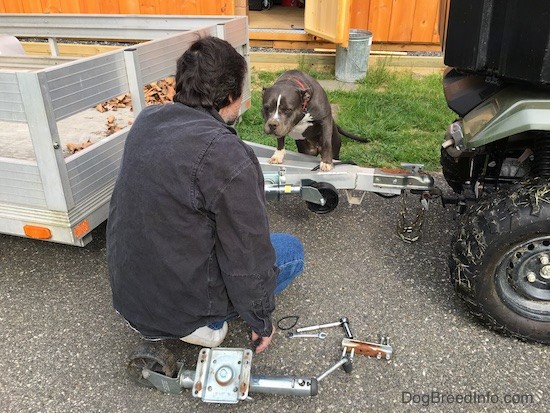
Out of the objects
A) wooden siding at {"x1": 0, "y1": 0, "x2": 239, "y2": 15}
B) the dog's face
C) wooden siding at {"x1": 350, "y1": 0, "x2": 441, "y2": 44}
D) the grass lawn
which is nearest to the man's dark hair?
the dog's face

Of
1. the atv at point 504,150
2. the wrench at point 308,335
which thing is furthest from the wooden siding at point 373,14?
the wrench at point 308,335

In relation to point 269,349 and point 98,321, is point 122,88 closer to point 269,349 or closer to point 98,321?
point 98,321

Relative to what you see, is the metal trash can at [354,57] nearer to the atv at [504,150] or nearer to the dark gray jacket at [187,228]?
the atv at [504,150]

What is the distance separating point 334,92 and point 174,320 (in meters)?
5.32

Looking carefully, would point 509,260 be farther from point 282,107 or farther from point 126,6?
point 126,6

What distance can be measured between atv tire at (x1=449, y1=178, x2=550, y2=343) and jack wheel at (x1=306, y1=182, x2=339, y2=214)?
40.0 inches

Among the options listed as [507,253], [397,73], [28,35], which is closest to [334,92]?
[397,73]

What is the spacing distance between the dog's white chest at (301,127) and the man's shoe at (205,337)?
1.85 m

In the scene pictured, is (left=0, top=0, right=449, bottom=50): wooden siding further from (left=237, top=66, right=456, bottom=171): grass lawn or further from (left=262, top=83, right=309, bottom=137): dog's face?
(left=262, top=83, right=309, bottom=137): dog's face

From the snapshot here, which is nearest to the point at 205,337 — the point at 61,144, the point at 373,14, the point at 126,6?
the point at 61,144

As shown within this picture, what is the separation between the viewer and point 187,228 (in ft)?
6.42

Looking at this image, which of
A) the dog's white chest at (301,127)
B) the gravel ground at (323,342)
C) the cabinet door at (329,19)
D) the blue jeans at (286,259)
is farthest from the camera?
the cabinet door at (329,19)

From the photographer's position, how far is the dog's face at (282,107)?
3.51 metres

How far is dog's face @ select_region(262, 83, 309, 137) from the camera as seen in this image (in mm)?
3508
